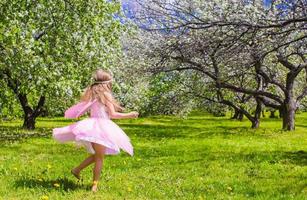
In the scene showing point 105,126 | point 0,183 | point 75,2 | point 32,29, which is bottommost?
point 0,183

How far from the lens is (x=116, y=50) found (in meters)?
28.0

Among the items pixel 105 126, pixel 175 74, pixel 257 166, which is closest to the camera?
pixel 105 126

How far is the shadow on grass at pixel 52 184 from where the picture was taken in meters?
9.32

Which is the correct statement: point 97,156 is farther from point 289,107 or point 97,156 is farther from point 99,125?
point 289,107

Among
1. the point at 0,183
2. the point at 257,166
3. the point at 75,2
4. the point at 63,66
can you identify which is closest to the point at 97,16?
the point at 75,2

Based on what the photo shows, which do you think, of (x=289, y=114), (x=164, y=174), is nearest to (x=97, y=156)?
(x=164, y=174)

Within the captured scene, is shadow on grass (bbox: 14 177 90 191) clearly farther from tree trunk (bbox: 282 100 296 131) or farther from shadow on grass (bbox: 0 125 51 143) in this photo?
tree trunk (bbox: 282 100 296 131)

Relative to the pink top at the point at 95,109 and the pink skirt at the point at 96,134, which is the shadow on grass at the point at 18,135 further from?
the pink top at the point at 95,109

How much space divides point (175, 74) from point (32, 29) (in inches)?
775

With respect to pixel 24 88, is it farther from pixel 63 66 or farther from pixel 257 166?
pixel 257 166

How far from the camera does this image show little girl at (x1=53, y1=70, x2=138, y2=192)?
9156mm

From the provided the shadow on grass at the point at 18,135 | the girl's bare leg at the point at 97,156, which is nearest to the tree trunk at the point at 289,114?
the shadow on grass at the point at 18,135

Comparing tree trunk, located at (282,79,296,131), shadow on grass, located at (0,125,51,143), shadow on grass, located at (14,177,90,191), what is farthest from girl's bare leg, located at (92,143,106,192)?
tree trunk, located at (282,79,296,131)

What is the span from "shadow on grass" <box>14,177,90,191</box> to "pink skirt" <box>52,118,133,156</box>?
0.72 metres
